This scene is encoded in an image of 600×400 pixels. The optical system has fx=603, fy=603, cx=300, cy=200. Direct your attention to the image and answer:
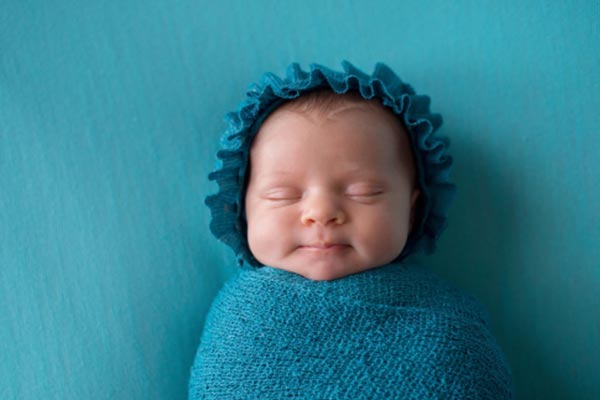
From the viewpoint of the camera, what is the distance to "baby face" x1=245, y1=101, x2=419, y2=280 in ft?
3.02

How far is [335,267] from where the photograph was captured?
92cm

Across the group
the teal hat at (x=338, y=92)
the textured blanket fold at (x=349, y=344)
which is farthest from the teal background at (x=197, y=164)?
the textured blanket fold at (x=349, y=344)

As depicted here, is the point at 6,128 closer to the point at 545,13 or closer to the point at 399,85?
the point at 399,85

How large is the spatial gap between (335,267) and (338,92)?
0.89 ft

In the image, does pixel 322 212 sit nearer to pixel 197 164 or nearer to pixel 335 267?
pixel 335 267

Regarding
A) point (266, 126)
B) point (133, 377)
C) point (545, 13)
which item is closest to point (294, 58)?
point (266, 126)

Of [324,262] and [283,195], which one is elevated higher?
[283,195]

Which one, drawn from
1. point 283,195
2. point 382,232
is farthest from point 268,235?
point 382,232

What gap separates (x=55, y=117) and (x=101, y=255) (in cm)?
25

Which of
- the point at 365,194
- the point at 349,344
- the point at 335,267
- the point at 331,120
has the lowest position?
the point at 349,344

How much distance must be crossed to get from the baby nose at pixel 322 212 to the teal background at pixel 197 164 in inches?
10.8

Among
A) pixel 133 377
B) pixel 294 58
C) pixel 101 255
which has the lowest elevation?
pixel 133 377

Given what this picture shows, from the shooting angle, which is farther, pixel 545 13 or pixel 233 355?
pixel 545 13

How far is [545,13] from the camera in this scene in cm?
114
